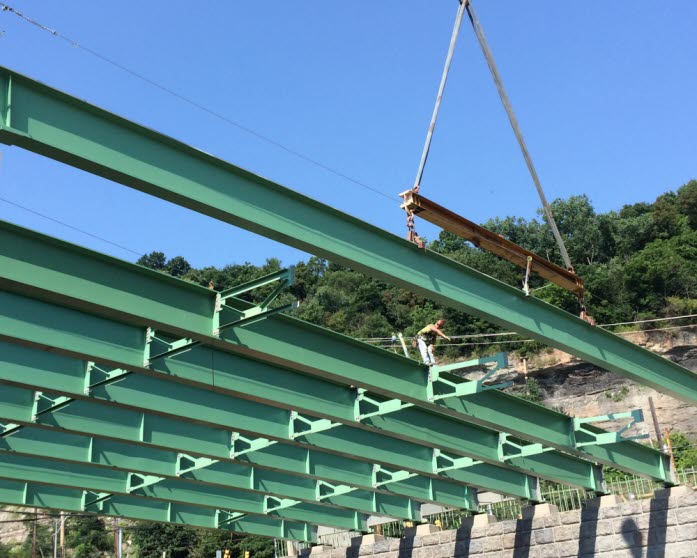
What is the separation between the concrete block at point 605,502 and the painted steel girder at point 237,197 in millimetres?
7029

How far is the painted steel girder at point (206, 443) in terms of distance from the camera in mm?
15586

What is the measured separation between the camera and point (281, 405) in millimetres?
15539

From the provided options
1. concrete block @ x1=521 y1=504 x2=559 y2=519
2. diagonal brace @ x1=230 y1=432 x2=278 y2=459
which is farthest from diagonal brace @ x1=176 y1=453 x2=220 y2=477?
concrete block @ x1=521 y1=504 x2=559 y2=519

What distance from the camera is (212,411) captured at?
1641 cm

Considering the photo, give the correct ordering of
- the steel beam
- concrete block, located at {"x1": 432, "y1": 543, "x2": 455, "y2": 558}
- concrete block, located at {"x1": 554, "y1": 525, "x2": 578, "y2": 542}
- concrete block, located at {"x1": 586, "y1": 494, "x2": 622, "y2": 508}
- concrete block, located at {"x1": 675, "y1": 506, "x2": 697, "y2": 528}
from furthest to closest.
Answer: concrete block, located at {"x1": 432, "y1": 543, "x2": 455, "y2": 558} → concrete block, located at {"x1": 554, "y1": 525, "x2": 578, "y2": 542} → concrete block, located at {"x1": 586, "y1": 494, "x2": 622, "y2": 508} → concrete block, located at {"x1": 675, "y1": 506, "x2": 697, "y2": 528} → the steel beam

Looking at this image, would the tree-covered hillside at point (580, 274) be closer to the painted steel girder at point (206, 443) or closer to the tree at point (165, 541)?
the tree at point (165, 541)

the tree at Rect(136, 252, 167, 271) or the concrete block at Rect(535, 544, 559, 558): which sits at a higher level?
the tree at Rect(136, 252, 167, 271)

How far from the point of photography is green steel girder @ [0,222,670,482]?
37.8 ft

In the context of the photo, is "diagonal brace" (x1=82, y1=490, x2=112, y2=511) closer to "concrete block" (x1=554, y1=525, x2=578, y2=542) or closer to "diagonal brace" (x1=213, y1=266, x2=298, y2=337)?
"diagonal brace" (x1=213, y1=266, x2=298, y2=337)

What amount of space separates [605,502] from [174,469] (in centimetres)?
1015

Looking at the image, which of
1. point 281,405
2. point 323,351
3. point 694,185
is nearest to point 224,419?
point 281,405

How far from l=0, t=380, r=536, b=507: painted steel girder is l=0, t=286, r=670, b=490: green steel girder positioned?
1.39m

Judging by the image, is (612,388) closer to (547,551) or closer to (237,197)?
(547,551)

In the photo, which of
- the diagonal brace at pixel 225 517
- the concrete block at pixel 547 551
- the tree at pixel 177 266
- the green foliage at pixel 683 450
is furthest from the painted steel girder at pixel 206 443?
the tree at pixel 177 266
